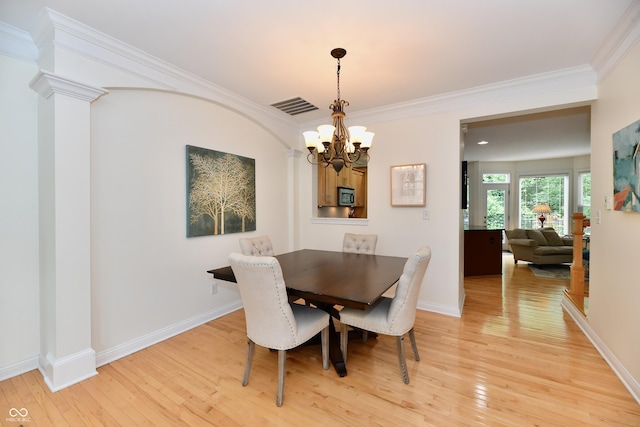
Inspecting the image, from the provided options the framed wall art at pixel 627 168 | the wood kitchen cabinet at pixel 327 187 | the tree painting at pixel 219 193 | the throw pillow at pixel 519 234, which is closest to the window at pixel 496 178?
the throw pillow at pixel 519 234

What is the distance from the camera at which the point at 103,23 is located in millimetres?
2039

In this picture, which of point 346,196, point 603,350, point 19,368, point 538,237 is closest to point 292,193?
point 346,196

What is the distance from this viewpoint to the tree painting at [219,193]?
297 cm

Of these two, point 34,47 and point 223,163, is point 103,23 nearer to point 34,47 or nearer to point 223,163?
point 34,47

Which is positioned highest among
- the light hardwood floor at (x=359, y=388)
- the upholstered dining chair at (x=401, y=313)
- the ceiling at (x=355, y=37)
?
the ceiling at (x=355, y=37)

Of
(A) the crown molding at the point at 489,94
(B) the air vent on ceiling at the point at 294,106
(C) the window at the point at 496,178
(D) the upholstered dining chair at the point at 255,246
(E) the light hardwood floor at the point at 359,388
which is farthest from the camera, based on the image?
(C) the window at the point at 496,178

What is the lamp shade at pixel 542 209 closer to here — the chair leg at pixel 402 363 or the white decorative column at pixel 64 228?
the chair leg at pixel 402 363

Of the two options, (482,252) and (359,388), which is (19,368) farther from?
(482,252)

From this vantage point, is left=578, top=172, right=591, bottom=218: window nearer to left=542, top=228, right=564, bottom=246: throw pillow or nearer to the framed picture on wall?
left=542, top=228, right=564, bottom=246: throw pillow

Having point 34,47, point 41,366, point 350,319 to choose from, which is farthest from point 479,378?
point 34,47

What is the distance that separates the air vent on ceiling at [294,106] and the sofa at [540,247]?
5.28 metres

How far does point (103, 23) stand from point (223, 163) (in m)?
1.52

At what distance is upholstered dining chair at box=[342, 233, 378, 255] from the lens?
10.6ft

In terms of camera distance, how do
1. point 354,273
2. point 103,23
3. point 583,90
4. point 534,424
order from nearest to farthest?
point 534,424 < point 103,23 < point 354,273 < point 583,90
